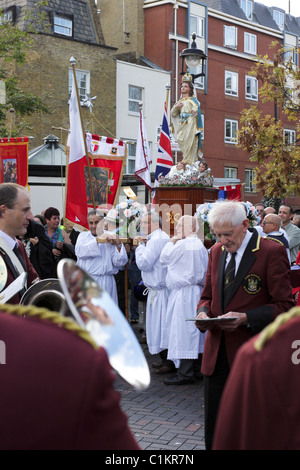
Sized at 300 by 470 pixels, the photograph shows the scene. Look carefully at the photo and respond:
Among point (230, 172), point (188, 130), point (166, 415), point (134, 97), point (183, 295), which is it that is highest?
point (134, 97)

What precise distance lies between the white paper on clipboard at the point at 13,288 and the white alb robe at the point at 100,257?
17.8 feet

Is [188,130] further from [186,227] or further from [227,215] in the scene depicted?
[227,215]

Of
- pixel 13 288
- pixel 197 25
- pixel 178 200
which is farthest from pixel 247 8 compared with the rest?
pixel 13 288

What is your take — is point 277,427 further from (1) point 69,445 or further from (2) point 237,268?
(2) point 237,268

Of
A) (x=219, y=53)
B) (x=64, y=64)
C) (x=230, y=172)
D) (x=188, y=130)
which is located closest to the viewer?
(x=188, y=130)

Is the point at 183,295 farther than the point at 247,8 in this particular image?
No

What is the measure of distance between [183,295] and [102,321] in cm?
651

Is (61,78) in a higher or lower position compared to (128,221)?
higher

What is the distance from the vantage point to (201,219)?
939 centimetres

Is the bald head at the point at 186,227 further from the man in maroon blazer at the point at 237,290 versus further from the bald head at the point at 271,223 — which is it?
the man in maroon blazer at the point at 237,290

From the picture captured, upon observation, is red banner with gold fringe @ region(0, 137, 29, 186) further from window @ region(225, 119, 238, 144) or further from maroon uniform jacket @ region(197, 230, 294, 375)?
window @ region(225, 119, 238, 144)

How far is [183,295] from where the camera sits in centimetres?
796

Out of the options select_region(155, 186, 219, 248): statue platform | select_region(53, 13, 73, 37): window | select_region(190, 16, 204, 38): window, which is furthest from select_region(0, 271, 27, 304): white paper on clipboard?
select_region(190, 16, 204, 38): window
